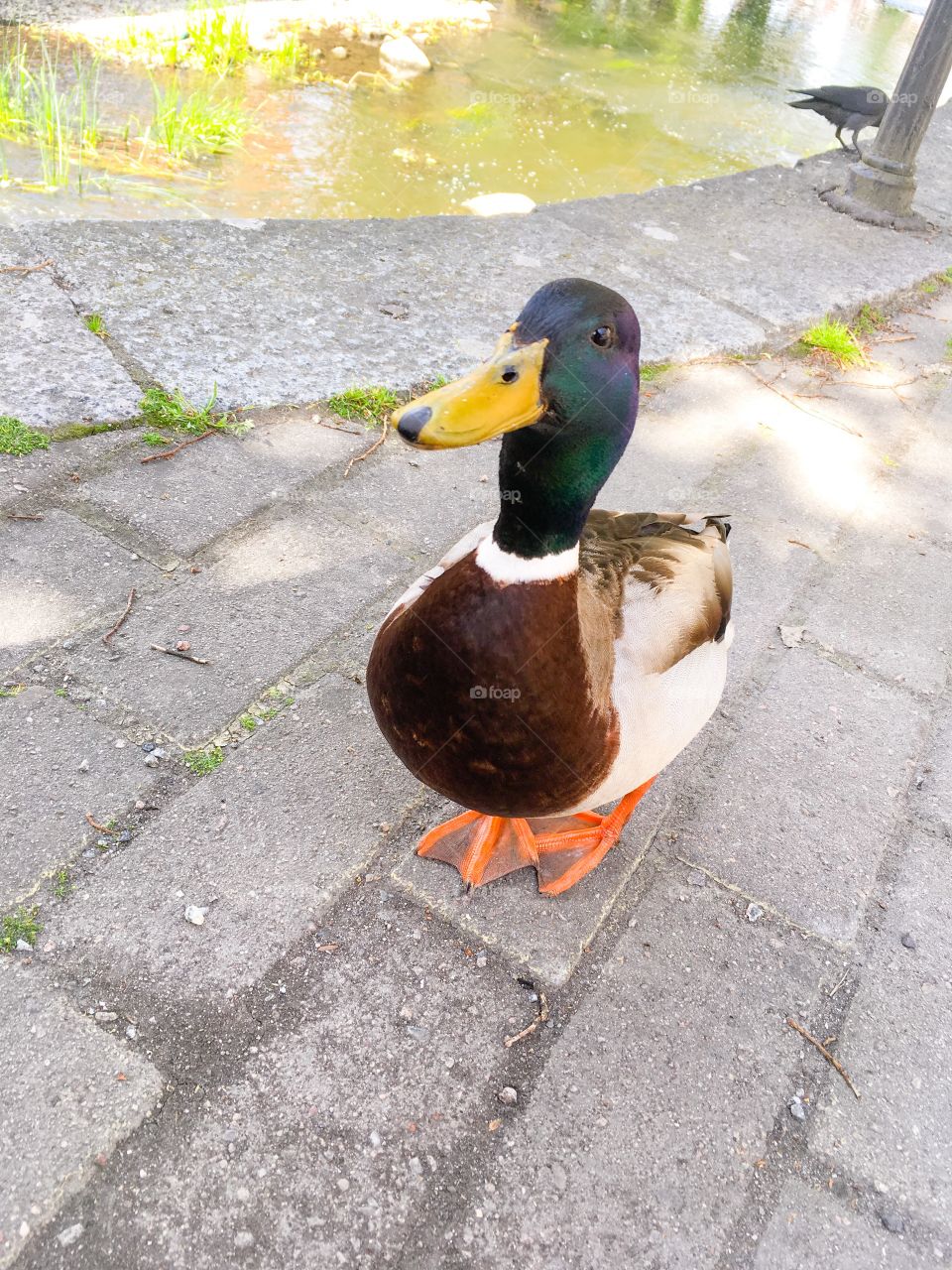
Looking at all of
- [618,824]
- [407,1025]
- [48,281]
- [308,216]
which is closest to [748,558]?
[618,824]

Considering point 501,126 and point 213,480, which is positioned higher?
point 501,126

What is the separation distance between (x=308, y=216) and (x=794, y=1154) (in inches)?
164

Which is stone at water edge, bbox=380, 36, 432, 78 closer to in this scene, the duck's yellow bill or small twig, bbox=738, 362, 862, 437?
small twig, bbox=738, 362, 862, 437

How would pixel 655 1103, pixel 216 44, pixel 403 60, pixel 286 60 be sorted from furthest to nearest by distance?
pixel 403 60
pixel 286 60
pixel 216 44
pixel 655 1103

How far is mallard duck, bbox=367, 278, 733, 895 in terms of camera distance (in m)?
1.33

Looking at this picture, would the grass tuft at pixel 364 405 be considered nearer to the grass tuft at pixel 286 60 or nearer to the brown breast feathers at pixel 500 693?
the brown breast feathers at pixel 500 693

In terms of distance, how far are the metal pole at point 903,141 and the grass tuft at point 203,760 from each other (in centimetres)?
456

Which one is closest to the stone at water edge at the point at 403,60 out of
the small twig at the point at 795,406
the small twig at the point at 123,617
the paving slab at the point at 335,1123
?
the small twig at the point at 795,406

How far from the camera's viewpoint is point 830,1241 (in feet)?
4.67

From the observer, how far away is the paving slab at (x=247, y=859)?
1.61m

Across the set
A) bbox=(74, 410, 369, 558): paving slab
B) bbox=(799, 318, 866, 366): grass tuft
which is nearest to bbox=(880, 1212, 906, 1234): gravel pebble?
bbox=(74, 410, 369, 558): paving slab

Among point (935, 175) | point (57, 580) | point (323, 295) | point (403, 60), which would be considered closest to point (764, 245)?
point (323, 295)

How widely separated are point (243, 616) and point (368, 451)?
82 centimetres

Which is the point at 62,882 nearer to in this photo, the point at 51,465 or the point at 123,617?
the point at 123,617
